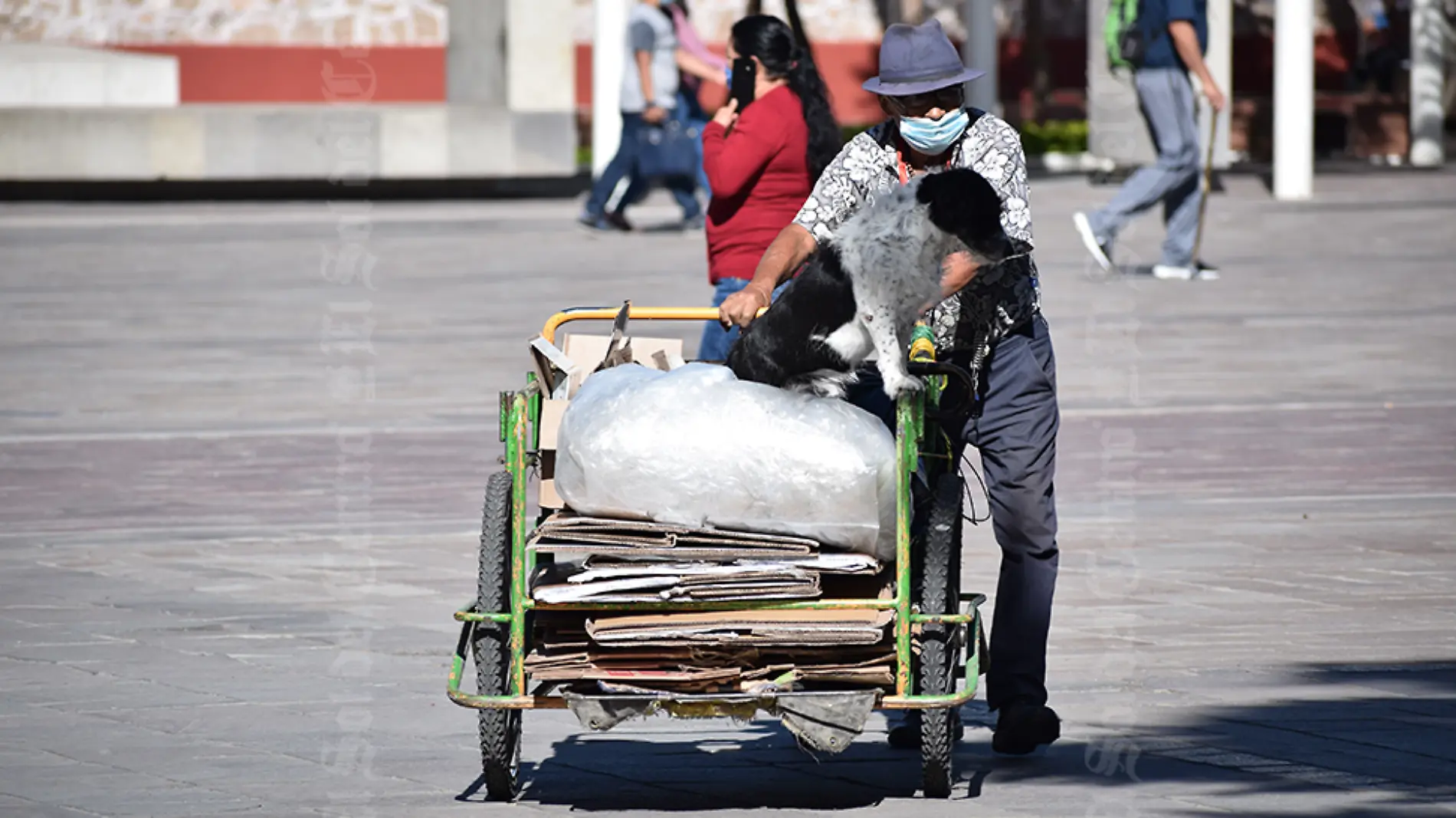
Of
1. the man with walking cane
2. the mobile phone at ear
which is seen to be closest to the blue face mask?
the mobile phone at ear

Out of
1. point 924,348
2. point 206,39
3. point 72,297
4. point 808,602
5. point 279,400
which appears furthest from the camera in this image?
point 206,39

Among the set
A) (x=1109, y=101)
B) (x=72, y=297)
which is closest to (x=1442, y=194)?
(x=1109, y=101)

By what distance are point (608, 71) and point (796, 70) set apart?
13.9 metres

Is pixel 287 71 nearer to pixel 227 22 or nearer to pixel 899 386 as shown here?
pixel 227 22

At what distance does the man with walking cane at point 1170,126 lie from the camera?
15.5 m

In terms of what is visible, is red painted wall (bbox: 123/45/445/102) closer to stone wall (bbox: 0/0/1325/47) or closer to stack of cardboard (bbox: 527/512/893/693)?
stone wall (bbox: 0/0/1325/47)

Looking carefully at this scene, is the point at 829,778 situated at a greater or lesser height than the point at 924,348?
lesser

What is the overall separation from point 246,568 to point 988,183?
3681 millimetres

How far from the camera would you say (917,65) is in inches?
216

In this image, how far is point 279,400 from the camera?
11.5 m

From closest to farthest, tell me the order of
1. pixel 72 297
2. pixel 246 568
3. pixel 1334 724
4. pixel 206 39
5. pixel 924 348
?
pixel 924 348, pixel 1334 724, pixel 246 568, pixel 72 297, pixel 206 39

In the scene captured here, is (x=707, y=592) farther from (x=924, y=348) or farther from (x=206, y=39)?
(x=206, y=39)

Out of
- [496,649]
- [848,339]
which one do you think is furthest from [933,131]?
[496,649]

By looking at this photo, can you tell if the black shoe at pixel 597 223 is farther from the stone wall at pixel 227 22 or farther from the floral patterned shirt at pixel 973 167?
the stone wall at pixel 227 22
